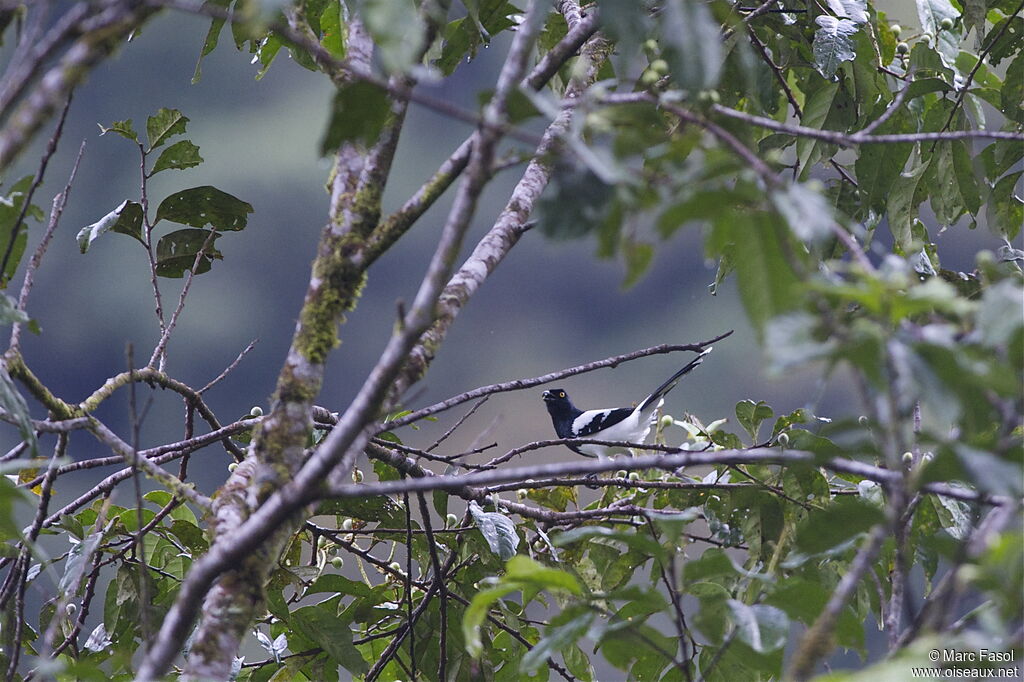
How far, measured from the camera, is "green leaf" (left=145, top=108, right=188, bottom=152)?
1.74 m

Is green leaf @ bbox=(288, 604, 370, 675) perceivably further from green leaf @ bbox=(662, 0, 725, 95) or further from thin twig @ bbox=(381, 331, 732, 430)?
Result: green leaf @ bbox=(662, 0, 725, 95)

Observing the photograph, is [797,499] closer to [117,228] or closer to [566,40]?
[566,40]

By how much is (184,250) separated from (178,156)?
0.62 ft

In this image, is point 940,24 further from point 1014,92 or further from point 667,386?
point 667,386

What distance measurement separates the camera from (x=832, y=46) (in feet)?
5.34

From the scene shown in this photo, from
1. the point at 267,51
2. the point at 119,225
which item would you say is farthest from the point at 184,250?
the point at 267,51

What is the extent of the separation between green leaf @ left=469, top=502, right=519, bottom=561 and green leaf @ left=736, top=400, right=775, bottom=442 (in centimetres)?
57

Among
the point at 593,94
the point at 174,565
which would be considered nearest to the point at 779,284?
the point at 593,94

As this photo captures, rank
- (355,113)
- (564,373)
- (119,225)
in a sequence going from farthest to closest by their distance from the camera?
(119,225)
(564,373)
(355,113)

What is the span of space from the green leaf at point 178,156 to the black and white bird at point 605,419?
1.35m

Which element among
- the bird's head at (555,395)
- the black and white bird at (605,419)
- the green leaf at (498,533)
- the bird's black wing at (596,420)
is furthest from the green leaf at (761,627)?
the bird's head at (555,395)

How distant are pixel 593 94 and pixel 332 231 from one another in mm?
488

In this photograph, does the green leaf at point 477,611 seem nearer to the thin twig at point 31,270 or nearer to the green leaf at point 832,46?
the thin twig at point 31,270

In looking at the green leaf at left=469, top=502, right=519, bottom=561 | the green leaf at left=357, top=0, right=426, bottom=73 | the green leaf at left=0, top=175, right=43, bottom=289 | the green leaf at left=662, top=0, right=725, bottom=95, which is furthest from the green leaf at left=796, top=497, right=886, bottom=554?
the green leaf at left=0, top=175, right=43, bottom=289
